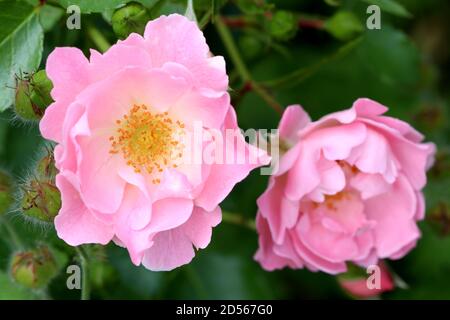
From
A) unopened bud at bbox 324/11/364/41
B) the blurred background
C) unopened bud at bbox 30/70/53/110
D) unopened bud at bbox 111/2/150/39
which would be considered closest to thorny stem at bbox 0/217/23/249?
the blurred background

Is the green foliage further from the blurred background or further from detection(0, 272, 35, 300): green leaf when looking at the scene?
detection(0, 272, 35, 300): green leaf

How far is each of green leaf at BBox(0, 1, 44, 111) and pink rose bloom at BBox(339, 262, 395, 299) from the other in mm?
740

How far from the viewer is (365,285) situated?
1.60 metres

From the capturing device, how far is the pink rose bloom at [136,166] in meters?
1.15

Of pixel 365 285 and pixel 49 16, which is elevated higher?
pixel 49 16

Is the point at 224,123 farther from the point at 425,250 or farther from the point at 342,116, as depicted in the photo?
the point at 425,250

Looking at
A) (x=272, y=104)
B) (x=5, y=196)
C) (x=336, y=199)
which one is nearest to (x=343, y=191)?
(x=336, y=199)

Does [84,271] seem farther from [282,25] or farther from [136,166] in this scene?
[282,25]

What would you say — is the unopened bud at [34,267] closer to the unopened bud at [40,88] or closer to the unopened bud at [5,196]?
the unopened bud at [5,196]

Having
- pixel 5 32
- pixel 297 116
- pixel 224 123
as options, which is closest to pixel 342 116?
pixel 297 116

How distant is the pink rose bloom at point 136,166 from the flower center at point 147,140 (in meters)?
0.01

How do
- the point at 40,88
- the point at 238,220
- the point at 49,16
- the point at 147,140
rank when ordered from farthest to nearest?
the point at 238,220, the point at 49,16, the point at 147,140, the point at 40,88

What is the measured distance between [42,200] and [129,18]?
30cm

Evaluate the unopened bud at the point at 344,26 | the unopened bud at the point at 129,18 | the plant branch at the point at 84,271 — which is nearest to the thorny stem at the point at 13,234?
the plant branch at the point at 84,271
